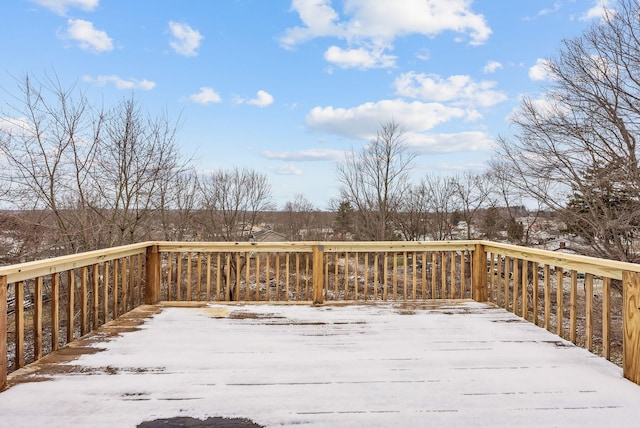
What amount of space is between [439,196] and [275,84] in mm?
9910

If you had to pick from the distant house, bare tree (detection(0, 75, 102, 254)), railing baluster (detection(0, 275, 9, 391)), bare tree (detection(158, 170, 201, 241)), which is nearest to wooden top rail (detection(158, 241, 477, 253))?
railing baluster (detection(0, 275, 9, 391))

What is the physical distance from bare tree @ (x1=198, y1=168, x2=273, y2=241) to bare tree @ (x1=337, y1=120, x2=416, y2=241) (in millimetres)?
2985

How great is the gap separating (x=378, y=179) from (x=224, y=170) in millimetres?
5394

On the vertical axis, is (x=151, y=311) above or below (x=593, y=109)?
below

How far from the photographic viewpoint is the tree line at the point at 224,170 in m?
6.24

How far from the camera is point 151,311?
12.3 feet

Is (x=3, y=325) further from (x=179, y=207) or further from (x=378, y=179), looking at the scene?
(x=378, y=179)

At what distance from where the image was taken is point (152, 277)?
13.6ft

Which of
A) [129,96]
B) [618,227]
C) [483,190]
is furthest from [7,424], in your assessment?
[483,190]

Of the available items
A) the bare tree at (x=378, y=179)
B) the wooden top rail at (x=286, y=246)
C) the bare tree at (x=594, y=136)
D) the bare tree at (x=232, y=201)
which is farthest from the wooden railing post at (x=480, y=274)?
the bare tree at (x=232, y=201)

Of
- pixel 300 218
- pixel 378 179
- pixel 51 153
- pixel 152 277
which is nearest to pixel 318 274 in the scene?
pixel 152 277

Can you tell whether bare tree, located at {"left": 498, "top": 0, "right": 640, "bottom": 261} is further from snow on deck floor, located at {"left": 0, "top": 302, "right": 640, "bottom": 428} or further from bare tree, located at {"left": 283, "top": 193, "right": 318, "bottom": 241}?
bare tree, located at {"left": 283, "top": 193, "right": 318, "bottom": 241}

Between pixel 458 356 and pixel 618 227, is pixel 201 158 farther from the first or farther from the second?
pixel 618 227

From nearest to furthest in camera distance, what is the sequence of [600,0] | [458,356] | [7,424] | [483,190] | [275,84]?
[7,424], [458,356], [600,0], [275,84], [483,190]
